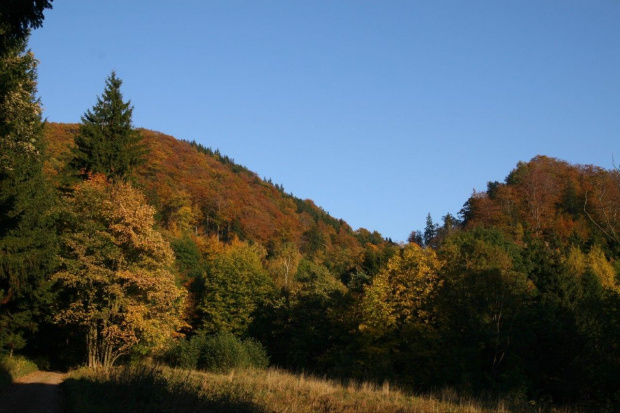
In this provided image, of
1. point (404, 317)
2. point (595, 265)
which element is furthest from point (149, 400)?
point (595, 265)

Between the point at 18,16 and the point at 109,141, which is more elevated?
the point at 109,141

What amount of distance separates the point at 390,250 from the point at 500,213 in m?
38.8

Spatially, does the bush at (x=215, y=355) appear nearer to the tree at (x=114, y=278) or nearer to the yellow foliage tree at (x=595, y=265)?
the tree at (x=114, y=278)

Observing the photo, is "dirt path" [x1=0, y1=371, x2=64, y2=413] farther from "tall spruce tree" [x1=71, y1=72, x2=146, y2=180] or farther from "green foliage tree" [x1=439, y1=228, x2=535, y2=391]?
"green foliage tree" [x1=439, y1=228, x2=535, y2=391]

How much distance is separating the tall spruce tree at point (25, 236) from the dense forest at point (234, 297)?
9 cm

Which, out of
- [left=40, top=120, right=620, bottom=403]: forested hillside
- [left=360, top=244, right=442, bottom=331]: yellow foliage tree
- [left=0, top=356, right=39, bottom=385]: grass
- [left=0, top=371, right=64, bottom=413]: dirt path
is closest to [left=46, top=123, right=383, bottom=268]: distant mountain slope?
[left=40, top=120, right=620, bottom=403]: forested hillside

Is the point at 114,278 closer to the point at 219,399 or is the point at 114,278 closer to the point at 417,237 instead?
the point at 219,399

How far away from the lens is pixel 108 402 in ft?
42.3

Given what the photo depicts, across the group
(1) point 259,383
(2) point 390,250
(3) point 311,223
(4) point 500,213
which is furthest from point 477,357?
(3) point 311,223

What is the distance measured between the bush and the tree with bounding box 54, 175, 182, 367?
6140 mm

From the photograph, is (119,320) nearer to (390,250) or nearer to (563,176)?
(390,250)

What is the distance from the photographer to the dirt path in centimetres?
1381

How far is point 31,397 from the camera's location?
53.6 feet

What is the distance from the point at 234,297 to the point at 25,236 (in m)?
33.1
